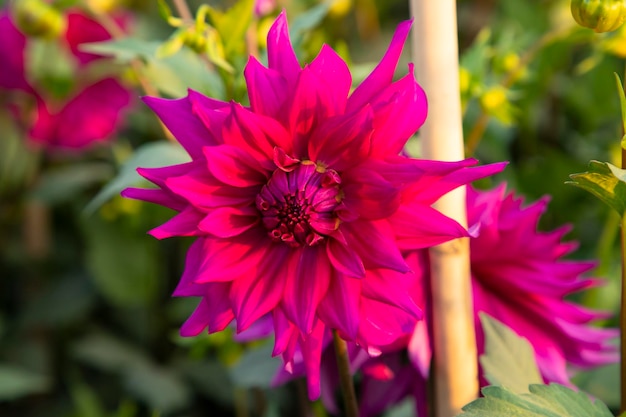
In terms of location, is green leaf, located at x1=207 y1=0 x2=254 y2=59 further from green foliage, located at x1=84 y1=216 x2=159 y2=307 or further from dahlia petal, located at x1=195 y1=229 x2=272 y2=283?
green foliage, located at x1=84 y1=216 x2=159 y2=307

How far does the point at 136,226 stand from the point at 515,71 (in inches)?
19.8

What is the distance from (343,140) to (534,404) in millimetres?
152

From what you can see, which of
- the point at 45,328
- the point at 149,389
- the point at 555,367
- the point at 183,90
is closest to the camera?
the point at 555,367

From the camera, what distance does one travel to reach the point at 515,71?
0.64 m

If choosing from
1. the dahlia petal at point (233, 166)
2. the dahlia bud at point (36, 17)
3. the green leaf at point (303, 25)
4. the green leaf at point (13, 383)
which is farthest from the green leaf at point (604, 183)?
the green leaf at point (13, 383)

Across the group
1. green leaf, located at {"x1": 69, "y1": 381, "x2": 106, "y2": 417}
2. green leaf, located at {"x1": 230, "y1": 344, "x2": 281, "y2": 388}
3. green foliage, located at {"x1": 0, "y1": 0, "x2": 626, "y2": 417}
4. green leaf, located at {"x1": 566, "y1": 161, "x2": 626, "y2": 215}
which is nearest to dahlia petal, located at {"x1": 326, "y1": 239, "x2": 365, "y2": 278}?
green leaf, located at {"x1": 566, "y1": 161, "x2": 626, "y2": 215}

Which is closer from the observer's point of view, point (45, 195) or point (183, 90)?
point (183, 90)

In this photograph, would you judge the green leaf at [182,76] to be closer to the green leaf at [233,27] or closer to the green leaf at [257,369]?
the green leaf at [233,27]

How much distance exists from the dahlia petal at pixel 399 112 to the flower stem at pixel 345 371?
101 mm

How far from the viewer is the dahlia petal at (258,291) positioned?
15.1 inches

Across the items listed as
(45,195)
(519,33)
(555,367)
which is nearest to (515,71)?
(555,367)


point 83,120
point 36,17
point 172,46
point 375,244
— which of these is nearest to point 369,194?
point 375,244

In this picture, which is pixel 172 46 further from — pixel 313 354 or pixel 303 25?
pixel 313 354

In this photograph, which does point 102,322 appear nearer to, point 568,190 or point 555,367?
→ point 568,190
